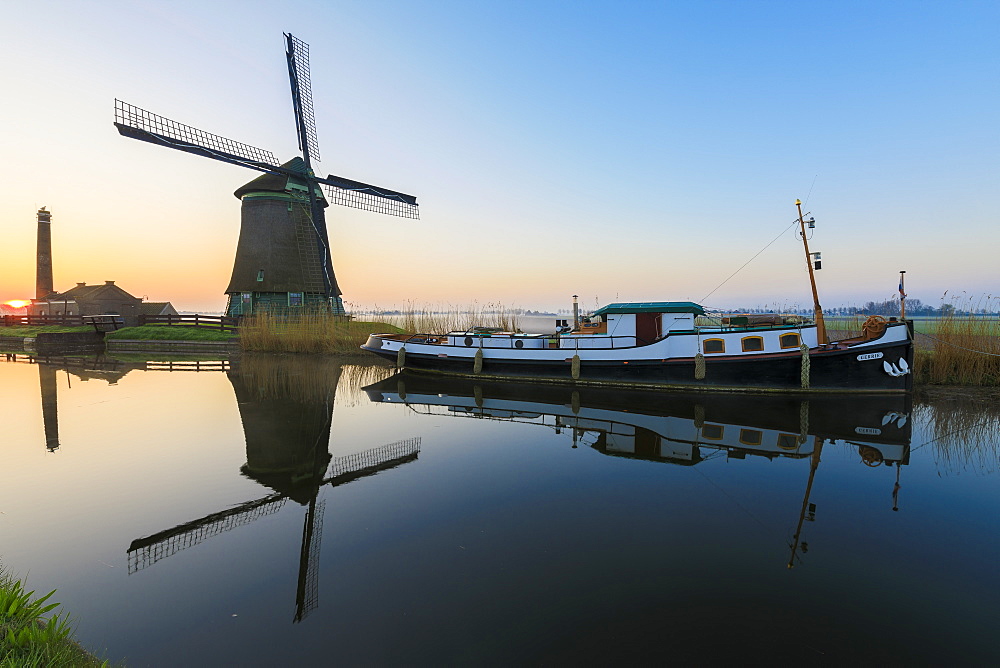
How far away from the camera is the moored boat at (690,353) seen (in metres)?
15.4

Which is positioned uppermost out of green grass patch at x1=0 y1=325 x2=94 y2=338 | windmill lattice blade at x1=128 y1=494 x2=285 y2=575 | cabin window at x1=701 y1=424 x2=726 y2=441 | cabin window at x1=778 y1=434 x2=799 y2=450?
green grass patch at x1=0 y1=325 x2=94 y2=338

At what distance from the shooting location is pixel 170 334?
3750cm

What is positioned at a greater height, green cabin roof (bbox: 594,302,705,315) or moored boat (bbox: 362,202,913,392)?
green cabin roof (bbox: 594,302,705,315)

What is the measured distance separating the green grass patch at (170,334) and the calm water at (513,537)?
993 inches

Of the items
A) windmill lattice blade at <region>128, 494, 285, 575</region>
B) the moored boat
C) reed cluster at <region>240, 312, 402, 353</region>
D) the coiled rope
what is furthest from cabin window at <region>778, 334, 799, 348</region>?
reed cluster at <region>240, 312, 402, 353</region>

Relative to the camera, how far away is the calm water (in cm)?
424

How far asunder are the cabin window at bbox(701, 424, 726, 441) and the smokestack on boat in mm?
81029

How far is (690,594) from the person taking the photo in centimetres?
484

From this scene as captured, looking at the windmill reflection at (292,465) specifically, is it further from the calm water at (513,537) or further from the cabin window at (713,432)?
the cabin window at (713,432)

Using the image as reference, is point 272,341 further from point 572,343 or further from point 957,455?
point 957,455

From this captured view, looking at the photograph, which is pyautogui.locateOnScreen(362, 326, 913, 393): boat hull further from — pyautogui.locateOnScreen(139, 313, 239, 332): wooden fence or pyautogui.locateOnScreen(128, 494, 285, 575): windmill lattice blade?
pyautogui.locateOnScreen(139, 313, 239, 332): wooden fence

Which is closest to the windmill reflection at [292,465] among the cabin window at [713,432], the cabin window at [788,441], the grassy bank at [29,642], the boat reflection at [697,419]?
the grassy bank at [29,642]

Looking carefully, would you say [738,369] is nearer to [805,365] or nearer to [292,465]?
[805,365]

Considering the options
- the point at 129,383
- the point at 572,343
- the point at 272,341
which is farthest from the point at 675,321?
the point at 272,341
